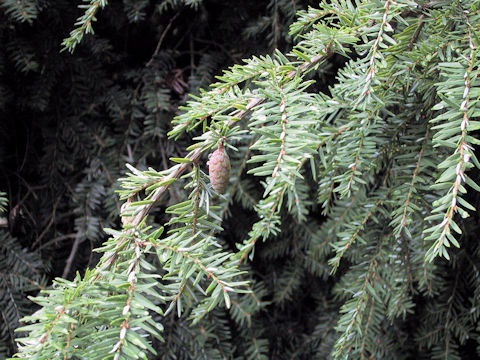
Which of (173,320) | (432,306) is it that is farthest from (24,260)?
(432,306)

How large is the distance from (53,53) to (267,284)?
0.70 metres

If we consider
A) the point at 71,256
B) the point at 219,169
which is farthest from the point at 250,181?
the point at 219,169

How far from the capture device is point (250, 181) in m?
0.93

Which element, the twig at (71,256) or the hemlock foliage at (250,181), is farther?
the twig at (71,256)

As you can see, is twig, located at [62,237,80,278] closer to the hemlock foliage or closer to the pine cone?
the hemlock foliage

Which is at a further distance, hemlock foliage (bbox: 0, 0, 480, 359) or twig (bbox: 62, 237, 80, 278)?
twig (bbox: 62, 237, 80, 278)

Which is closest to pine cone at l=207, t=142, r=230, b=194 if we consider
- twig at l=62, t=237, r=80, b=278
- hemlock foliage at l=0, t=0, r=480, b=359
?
hemlock foliage at l=0, t=0, r=480, b=359

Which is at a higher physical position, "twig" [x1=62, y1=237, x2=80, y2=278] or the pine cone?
the pine cone

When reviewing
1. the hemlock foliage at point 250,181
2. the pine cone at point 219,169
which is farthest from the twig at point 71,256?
the pine cone at point 219,169

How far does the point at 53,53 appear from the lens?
879 millimetres

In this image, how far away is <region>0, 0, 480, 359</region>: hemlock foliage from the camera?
38cm

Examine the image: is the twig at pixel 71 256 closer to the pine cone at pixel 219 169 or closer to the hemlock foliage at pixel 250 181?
the hemlock foliage at pixel 250 181

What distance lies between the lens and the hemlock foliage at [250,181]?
14.8 inches

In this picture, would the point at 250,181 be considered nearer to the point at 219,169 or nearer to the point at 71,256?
the point at 71,256
